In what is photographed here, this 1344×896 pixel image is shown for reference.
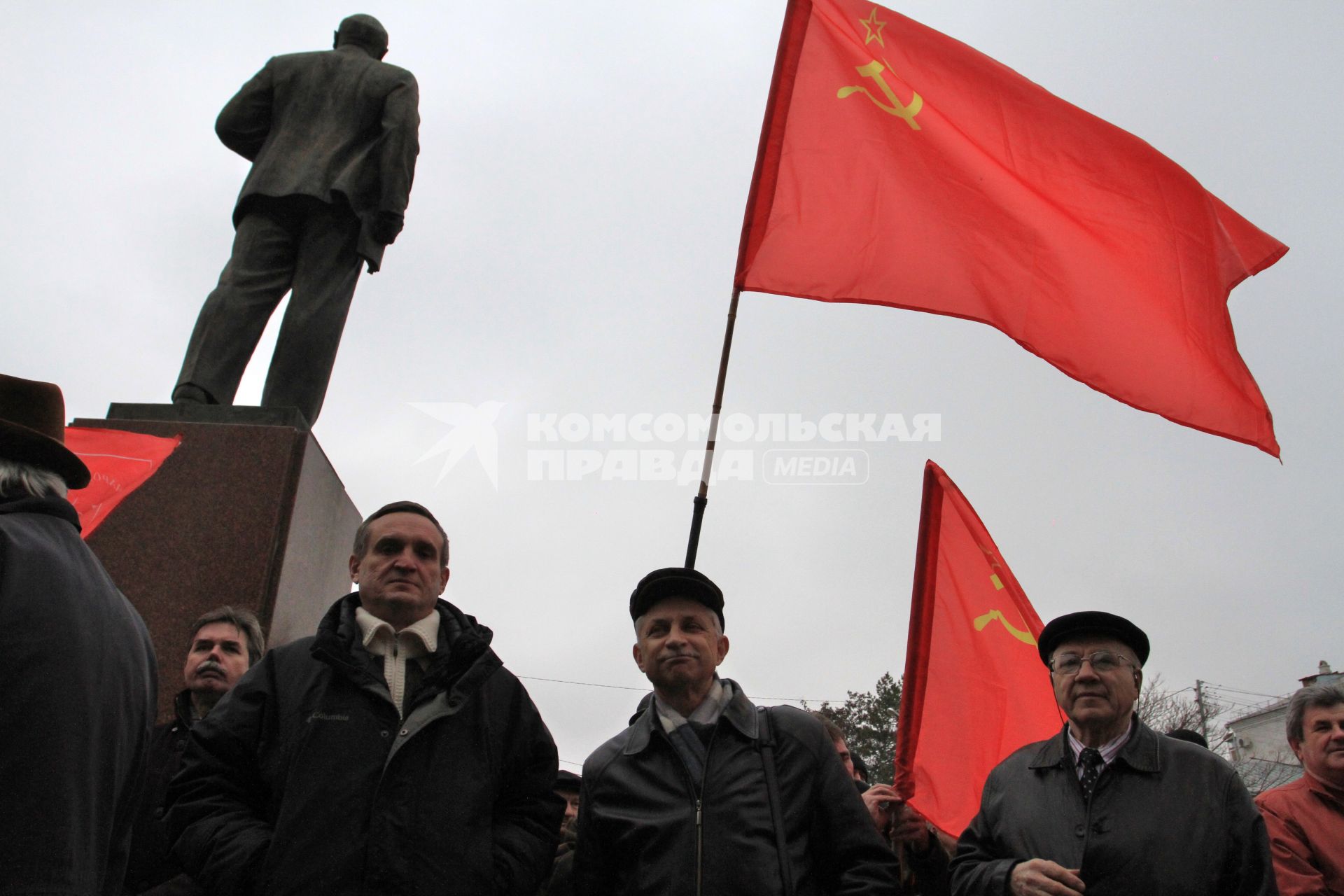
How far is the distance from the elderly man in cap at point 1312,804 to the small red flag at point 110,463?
4076 millimetres

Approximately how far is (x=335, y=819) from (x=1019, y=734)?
2.95 m

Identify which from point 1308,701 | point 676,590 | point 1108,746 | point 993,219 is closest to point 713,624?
point 676,590

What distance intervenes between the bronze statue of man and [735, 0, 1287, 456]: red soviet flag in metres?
2.04

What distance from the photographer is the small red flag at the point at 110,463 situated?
4.32m

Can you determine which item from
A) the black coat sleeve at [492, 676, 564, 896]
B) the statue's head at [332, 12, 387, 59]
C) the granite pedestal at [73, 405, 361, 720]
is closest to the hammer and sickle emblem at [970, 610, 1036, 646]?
the black coat sleeve at [492, 676, 564, 896]

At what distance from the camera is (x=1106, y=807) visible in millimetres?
3012

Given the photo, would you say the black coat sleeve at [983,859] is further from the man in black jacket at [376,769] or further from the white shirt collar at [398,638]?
the white shirt collar at [398,638]

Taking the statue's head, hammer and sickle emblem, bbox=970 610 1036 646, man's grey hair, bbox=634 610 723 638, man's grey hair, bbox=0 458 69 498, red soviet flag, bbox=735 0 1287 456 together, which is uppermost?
the statue's head

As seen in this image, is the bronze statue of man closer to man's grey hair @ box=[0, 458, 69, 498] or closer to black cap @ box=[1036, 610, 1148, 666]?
man's grey hair @ box=[0, 458, 69, 498]

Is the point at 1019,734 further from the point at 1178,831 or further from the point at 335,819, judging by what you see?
the point at 335,819

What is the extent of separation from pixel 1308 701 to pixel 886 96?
3101 mm

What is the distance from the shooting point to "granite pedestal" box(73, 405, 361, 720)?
4.36 m

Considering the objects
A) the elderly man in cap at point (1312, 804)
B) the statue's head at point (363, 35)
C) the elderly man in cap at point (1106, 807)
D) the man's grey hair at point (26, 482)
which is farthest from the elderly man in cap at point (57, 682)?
the statue's head at point (363, 35)

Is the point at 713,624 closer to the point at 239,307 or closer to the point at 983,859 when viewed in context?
the point at 983,859
